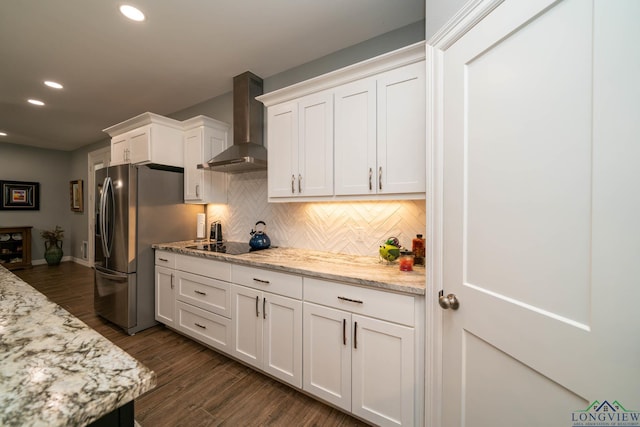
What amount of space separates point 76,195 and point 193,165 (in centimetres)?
507

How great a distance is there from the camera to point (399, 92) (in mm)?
1670

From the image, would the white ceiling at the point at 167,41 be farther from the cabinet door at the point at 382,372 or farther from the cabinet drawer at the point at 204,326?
the cabinet drawer at the point at 204,326

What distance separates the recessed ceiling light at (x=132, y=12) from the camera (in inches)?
70.3

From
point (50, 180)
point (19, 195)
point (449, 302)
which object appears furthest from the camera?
point (50, 180)

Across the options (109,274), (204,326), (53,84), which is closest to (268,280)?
(204,326)

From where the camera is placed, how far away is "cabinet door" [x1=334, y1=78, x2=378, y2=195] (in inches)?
70.0

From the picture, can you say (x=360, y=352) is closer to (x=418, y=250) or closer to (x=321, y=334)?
(x=321, y=334)

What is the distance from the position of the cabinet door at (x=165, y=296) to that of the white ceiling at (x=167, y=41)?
2111 millimetres

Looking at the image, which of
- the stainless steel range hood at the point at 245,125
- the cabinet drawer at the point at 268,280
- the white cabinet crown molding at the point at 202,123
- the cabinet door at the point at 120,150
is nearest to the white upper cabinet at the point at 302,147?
the stainless steel range hood at the point at 245,125

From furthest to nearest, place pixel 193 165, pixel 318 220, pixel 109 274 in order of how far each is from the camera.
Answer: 1. pixel 193 165
2. pixel 109 274
3. pixel 318 220

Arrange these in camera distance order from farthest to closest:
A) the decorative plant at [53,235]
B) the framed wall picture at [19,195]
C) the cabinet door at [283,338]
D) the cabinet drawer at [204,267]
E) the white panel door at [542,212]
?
the decorative plant at [53,235] < the framed wall picture at [19,195] < the cabinet drawer at [204,267] < the cabinet door at [283,338] < the white panel door at [542,212]

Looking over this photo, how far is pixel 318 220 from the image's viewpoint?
Answer: 2432 millimetres

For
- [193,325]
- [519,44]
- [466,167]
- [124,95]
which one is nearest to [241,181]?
[193,325]

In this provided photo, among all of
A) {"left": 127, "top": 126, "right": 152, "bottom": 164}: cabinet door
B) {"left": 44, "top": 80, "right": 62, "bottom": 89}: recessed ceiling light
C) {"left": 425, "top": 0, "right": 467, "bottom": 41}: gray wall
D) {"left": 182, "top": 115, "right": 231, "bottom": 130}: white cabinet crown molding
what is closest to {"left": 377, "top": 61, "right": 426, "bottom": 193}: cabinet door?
{"left": 425, "top": 0, "right": 467, "bottom": 41}: gray wall
